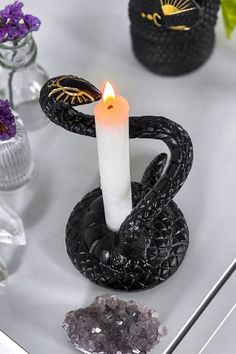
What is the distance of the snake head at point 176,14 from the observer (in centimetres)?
81

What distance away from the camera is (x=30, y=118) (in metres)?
0.89

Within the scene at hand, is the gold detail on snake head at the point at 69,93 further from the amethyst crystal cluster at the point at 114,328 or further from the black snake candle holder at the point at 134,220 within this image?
the amethyst crystal cluster at the point at 114,328

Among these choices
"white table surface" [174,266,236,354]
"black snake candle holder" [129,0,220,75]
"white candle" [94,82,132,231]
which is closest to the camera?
"white candle" [94,82,132,231]

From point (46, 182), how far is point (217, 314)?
0.75 feet

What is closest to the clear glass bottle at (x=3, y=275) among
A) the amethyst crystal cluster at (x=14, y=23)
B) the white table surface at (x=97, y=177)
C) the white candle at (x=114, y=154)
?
the white table surface at (x=97, y=177)

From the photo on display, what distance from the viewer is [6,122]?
740mm

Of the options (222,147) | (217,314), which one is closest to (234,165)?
(222,147)

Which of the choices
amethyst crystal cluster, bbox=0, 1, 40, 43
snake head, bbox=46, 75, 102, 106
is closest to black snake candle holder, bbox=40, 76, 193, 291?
snake head, bbox=46, 75, 102, 106

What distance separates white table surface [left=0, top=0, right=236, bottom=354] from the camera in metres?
0.74

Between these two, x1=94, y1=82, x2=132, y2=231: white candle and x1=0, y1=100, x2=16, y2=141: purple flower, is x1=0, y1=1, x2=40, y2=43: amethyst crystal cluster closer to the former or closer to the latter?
x1=0, y1=100, x2=16, y2=141: purple flower

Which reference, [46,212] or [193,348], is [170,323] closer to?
[193,348]

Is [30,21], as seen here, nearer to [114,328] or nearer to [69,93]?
[69,93]

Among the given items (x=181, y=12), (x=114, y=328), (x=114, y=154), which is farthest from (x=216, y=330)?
(x=181, y=12)

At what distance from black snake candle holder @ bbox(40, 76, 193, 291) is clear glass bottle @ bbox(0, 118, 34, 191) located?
0.09 m
